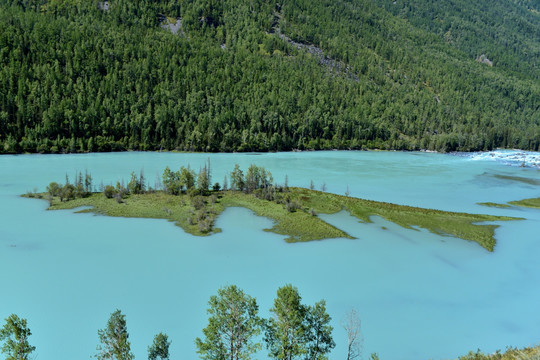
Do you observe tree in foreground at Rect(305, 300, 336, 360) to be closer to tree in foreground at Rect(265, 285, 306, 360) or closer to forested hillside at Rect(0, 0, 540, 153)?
tree in foreground at Rect(265, 285, 306, 360)

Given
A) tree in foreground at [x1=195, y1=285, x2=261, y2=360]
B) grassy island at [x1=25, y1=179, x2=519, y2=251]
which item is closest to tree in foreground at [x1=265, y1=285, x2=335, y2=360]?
tree in foreground at [x1=195, y1=285, x2=261, y2=360]

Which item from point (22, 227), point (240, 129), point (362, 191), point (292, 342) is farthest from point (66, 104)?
point (292, 342)

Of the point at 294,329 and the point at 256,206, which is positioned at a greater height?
the point at 294,329

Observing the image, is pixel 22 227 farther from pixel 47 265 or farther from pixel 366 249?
pixel 366 249

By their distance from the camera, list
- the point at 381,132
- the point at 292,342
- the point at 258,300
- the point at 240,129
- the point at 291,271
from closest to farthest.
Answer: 1. the point at 292,342
2. the point at 258,300
3. the point at 291,271
4. the point at 240,129
5. the point at 381,132

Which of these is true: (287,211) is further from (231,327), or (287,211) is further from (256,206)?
(231,327)

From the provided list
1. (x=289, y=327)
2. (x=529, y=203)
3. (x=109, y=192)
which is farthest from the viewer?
(x=529, y=203)

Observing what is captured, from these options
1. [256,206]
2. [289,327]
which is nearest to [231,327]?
[289,327]
